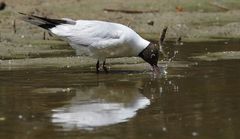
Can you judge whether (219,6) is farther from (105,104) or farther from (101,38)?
(105,104)

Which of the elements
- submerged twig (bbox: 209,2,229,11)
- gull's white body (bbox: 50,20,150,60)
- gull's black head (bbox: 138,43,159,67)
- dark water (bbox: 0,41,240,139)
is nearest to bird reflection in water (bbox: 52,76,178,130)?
dark water (bbox: 0,41,240,139)

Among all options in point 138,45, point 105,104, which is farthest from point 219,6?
point 105,104

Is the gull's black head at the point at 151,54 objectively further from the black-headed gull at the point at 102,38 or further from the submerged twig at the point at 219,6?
the submerged twig at the point at 219,6

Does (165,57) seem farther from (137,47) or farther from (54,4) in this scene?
(54,4)

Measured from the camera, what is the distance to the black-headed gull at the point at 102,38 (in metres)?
11.6

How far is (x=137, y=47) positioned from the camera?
11859 millimetres

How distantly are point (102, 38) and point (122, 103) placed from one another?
3.28 meters

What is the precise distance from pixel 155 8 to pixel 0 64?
41.9ft

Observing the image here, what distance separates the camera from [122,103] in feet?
28.0

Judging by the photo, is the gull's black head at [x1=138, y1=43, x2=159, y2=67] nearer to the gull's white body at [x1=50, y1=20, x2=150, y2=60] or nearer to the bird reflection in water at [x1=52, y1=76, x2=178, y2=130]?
the gull's white body at [x1=50, y1=20, x2=150, y2=60]

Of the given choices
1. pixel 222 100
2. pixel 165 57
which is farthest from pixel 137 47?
pixel 222 100

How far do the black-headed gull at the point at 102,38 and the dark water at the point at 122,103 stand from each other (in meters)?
0.36

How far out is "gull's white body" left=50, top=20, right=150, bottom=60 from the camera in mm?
11625

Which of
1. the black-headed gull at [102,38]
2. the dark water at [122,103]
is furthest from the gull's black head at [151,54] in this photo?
the dark water at [122,103]
